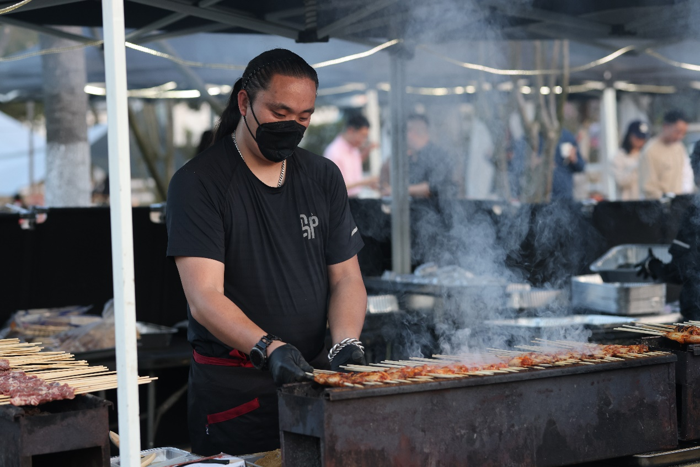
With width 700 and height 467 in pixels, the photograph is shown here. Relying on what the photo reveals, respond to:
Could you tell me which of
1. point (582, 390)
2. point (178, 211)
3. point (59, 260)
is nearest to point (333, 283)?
point (178, 211)

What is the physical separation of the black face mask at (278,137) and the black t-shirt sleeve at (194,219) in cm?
22

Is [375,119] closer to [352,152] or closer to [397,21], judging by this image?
[352,152]

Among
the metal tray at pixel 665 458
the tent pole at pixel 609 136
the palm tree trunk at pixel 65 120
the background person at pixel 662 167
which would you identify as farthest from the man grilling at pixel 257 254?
the tent pole at pixel 609 136

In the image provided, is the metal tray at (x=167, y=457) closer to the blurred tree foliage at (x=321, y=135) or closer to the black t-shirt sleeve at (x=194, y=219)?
the black t-shirt sleeve at (x=194, y=219)

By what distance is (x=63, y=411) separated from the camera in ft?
6.77

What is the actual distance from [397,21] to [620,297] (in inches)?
83.9

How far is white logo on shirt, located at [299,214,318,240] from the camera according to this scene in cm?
281

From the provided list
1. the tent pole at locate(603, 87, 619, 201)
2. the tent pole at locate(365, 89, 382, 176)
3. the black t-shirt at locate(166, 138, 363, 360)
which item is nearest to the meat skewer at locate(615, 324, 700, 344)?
the black t-shirt at locate(166, 138, 363, 360)

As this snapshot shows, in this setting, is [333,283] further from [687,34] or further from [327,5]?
[687,34]

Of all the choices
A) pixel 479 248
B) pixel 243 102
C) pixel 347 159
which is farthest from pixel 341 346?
pixel 347 159

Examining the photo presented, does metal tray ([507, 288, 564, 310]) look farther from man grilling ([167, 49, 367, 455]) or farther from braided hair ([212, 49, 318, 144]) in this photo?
braided hair ([212, 49, 318, 144])

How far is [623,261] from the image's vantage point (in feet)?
19.0

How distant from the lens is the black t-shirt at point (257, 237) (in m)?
2.63

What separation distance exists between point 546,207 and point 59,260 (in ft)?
11.6
